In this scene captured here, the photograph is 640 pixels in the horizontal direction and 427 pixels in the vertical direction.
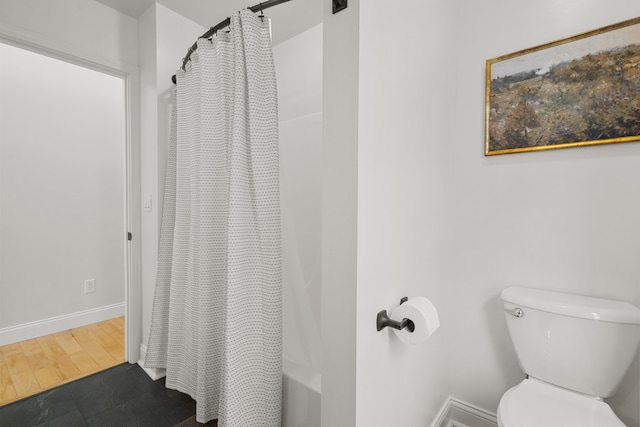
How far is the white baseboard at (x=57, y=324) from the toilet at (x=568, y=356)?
318 cm

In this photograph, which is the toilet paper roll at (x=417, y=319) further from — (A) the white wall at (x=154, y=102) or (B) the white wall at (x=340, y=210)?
(A) the white wall at (x=154, y=102)

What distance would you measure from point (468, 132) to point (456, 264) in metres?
0.71

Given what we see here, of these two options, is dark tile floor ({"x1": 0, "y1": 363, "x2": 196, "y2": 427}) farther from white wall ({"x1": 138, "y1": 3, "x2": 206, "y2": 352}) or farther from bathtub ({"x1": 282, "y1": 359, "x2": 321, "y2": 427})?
bathtub ({"x1": 282, "y1": 359, "x2": 321, "y2": 427})

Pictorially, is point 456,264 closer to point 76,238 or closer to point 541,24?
point 541,24

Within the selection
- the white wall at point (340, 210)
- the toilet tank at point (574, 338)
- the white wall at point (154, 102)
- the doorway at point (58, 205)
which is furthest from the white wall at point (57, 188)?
the toilet tank at point (574, 338)

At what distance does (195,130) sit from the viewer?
4.86ft

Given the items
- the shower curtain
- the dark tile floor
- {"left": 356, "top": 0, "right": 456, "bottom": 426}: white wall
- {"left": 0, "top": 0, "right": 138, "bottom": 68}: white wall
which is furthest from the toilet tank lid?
{"left": 0, "top": 0, "right": 138, "bottom": 68}: white wall

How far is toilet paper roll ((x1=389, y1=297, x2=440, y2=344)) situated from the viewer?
878mm

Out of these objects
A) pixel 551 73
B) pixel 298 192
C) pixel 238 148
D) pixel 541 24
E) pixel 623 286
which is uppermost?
pixel 541 24

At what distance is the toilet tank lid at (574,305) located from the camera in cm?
104

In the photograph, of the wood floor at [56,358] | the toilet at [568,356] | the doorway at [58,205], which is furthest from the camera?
the doorway at [58,205]

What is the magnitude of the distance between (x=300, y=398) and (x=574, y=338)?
43.9 inches

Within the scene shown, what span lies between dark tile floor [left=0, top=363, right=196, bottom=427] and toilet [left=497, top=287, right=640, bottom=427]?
1598 millimetres

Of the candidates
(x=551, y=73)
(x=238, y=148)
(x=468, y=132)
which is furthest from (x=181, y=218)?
(x=551, y=73)
